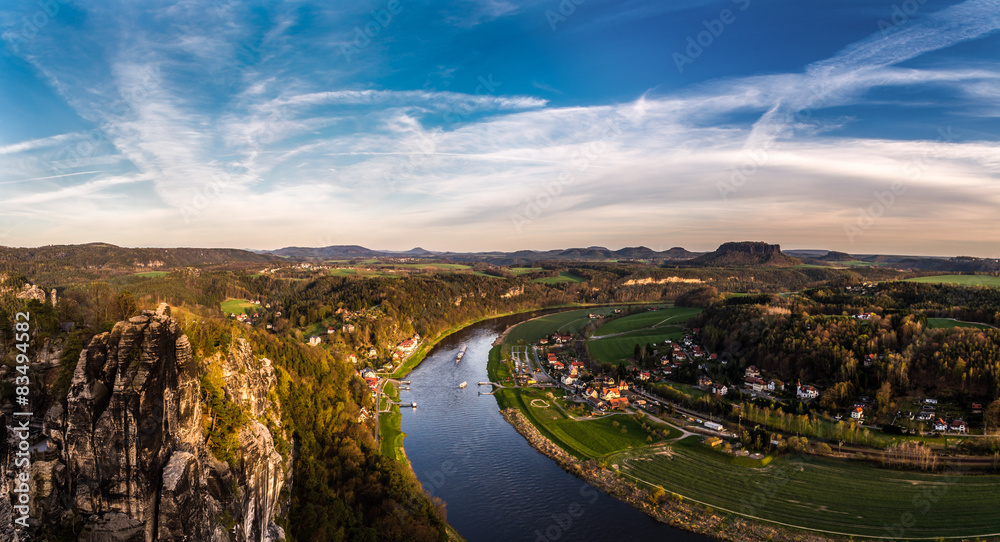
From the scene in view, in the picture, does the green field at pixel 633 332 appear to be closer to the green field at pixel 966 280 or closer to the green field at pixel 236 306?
the green field at pixel 966 280

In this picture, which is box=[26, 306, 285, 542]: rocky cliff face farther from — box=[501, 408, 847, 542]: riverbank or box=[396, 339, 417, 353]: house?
box=[396, 339, 417, 353]: house

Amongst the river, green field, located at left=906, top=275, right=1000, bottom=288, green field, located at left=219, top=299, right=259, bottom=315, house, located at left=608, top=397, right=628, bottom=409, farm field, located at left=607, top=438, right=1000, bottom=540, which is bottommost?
the river

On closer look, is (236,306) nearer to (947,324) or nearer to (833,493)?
(833,493)

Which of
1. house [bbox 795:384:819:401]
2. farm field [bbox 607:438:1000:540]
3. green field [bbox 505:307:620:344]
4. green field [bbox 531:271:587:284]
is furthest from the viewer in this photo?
green field [bbox 531:271:587:284]

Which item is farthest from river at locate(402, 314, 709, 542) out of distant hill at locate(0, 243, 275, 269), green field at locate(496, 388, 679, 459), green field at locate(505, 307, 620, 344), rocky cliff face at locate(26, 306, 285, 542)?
distant hill at locate(0, 243, 275, 269)

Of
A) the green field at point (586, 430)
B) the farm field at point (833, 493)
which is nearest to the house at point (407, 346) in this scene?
the green field at point (586, 430)

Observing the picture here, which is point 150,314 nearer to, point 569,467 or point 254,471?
point 254,471

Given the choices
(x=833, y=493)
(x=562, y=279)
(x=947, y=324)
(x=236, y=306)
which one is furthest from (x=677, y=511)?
(x=562, y=279)
